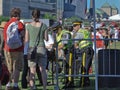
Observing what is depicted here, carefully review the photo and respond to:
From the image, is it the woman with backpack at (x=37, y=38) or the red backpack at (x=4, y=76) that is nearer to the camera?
the red backpack at (x=4, y=76)

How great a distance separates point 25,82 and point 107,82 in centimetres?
221

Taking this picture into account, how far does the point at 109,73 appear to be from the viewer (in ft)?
32.9

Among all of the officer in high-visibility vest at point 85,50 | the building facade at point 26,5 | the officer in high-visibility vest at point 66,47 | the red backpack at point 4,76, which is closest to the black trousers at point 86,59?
the officer in high-visibility vest at point 85,50

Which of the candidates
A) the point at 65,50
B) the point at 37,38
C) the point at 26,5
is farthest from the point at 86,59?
the point at 26,5

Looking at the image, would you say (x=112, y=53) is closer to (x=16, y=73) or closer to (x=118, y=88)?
(x=118, y=88)

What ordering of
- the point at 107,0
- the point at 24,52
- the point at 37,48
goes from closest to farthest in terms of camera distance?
the point at 107,0 → the point at 37,48 → the point at 24,52

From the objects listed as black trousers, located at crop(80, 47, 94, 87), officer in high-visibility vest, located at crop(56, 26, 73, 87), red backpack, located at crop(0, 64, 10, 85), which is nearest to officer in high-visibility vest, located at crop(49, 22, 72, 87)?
officer in high-visibility vest, located at crop(56, 26, 73, 87)

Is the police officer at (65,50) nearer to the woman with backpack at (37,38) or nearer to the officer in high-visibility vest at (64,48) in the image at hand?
the officer in high-visibility vest at (64,48)

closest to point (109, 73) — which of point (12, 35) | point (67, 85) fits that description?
point (67, 85)

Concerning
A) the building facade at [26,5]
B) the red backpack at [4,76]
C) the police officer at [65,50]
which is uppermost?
the building facade at [26,5]

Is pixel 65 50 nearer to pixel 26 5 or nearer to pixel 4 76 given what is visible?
pixel 4 76

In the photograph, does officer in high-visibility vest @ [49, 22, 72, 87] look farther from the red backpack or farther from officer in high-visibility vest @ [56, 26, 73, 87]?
the red backpack

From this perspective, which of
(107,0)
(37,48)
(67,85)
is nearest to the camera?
(107,0)

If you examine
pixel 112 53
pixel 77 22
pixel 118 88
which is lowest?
pixel 118 88
